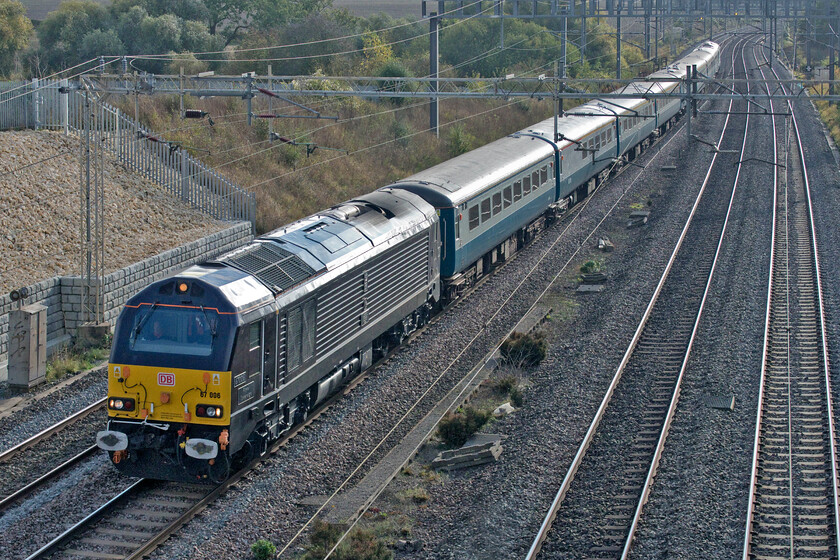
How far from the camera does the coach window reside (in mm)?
23359

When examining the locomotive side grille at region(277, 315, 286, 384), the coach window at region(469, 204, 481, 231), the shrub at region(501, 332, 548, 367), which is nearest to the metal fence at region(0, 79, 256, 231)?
the coach window at region(469, 204, 481, 231)

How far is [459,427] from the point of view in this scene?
1553 cm

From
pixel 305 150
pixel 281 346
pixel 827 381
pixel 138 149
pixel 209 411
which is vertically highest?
pixel 138 149

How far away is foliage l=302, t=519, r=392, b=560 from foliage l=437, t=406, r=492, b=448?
3505mm

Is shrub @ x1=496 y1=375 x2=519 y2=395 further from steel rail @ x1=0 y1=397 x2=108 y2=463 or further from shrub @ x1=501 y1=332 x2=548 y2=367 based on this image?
steel rail @ x1=0 y1=397 x2=108 y2=463

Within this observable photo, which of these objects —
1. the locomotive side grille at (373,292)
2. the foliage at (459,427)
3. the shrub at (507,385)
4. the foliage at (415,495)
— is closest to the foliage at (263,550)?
the foliage at (415,495)

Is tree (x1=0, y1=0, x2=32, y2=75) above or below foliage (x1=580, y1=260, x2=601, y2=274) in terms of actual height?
above

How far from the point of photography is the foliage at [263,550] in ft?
38.3

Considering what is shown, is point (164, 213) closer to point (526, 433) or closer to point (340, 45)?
point (526, 433)

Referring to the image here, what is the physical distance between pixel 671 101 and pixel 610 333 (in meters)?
33.2

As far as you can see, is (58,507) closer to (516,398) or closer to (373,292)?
(373,292)

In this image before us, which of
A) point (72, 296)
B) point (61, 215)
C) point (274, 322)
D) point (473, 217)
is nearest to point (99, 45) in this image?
point (61, 215)

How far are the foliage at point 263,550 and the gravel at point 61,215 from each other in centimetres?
1156

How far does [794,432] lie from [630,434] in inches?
107
